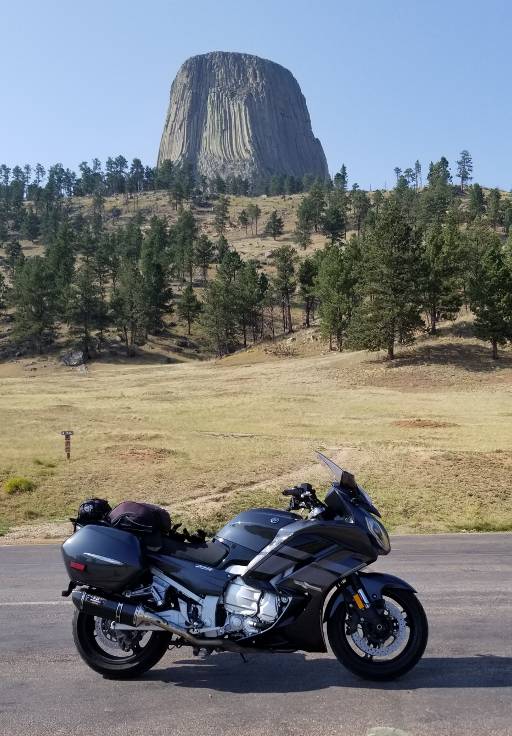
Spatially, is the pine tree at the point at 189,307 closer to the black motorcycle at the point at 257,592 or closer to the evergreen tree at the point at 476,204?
the evergreen tree at the point at 476,204

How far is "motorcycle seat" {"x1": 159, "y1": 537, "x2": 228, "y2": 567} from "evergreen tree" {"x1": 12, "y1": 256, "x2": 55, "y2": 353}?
290 ft

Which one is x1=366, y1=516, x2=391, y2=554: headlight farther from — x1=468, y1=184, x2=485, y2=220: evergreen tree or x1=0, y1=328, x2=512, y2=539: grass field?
x1=468, y1=184, x2=485, y2=220: evergreen tree

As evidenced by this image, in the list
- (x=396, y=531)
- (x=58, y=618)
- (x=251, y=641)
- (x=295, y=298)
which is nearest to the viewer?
(x=251, y=641)

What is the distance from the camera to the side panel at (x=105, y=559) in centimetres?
571

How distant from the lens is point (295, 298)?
368ft

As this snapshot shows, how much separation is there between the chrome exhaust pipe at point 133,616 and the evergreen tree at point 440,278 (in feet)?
188

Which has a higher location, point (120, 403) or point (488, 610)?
point (488, 610)

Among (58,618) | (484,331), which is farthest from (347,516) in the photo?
(484,331)

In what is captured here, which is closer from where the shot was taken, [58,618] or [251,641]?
[251,641]

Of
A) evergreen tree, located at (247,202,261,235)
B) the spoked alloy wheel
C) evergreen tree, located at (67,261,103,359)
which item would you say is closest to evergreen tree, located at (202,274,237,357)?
evergreen tree, located at (67,261,103,359)

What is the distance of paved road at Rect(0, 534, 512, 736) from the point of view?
16.4 ft

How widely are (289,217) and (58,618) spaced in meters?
183

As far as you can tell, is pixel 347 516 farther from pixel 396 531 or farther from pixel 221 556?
pixel 396 531

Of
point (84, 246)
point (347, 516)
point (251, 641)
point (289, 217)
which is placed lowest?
point (251, 641)
